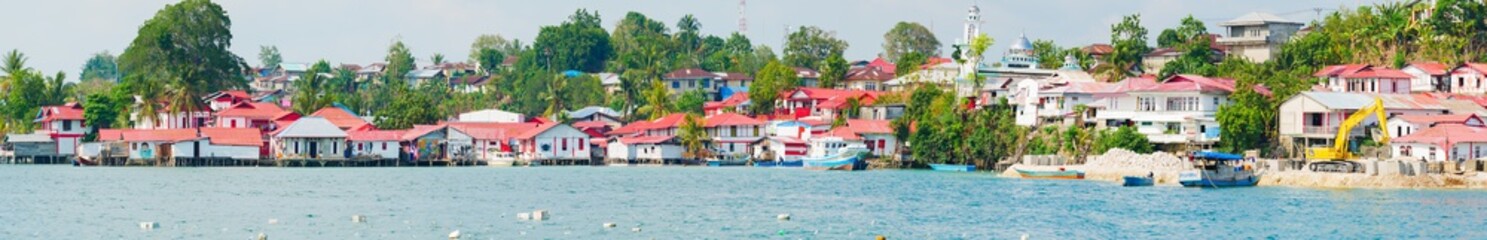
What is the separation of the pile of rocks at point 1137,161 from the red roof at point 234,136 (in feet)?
120

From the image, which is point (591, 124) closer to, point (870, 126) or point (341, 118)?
point (341, 118)

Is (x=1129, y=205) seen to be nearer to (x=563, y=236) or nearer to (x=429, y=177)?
(x=563, y=236)

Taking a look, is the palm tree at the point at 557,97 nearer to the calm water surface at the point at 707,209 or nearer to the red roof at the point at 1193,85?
the calm water surface at the point at 707,209

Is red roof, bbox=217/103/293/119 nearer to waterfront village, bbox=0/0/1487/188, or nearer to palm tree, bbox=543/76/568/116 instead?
waterfront village, bbox=0/0/1487/188

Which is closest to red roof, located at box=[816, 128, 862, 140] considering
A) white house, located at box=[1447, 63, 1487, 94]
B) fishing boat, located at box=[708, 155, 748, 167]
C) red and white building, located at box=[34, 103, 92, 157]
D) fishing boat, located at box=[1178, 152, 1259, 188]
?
fishing boat, located at box=[708, 155, 748, 167]

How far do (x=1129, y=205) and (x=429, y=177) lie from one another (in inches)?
1141

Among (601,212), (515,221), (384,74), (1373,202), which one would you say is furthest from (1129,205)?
(384,74)

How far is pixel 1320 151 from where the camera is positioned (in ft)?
214

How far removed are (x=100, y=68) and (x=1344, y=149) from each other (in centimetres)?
15021

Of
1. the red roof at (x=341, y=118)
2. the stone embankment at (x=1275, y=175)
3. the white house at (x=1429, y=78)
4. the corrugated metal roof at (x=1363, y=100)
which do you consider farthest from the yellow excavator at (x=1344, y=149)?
the red roof at (x=341, y=118)

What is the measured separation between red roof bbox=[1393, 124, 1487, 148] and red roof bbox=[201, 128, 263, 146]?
46995mm

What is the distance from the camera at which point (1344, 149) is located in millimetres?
65750

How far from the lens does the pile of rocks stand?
66812 millimetres

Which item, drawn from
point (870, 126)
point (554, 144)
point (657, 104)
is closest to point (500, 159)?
point (554, 144)
